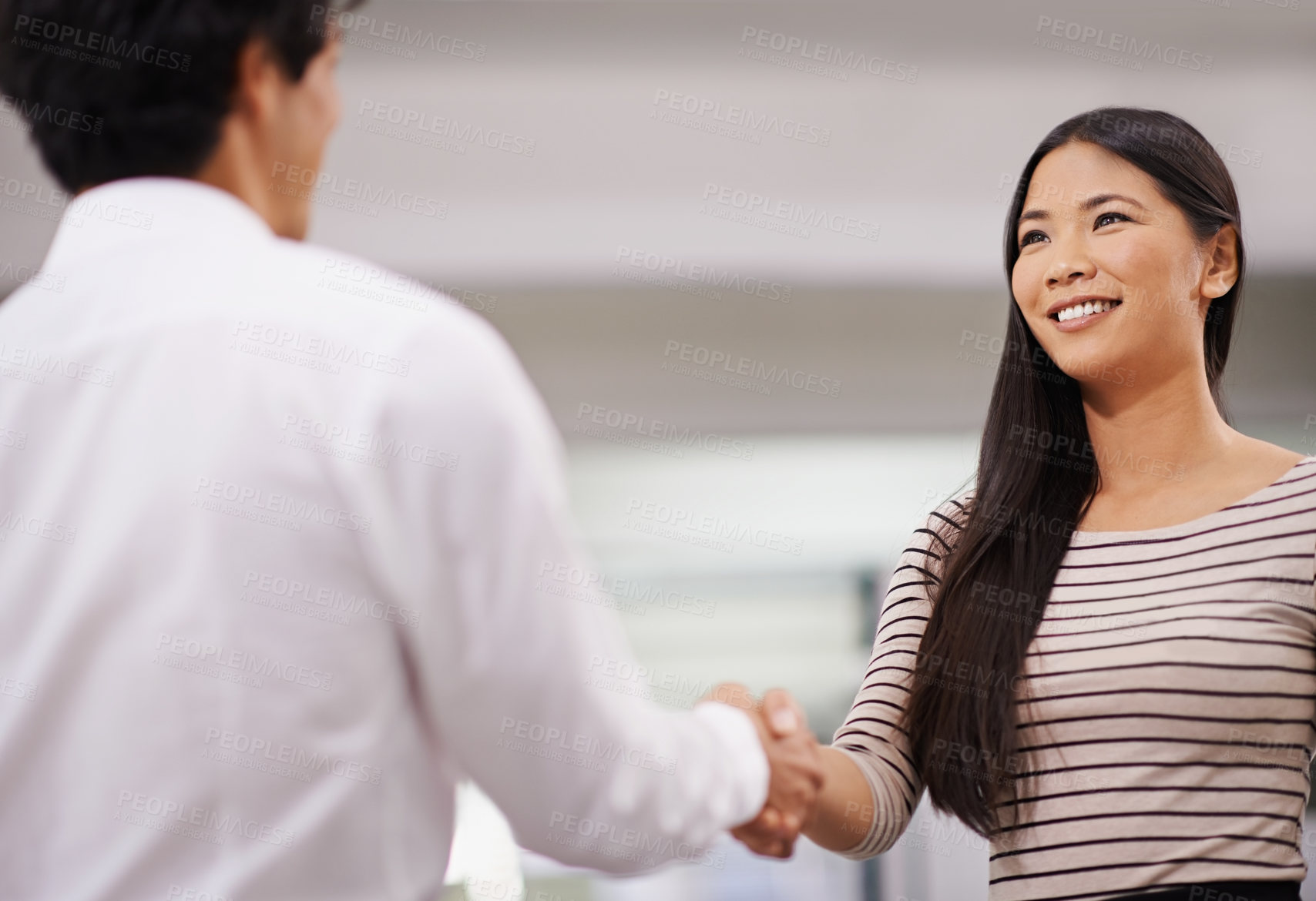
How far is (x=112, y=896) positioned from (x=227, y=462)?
0.95 ft

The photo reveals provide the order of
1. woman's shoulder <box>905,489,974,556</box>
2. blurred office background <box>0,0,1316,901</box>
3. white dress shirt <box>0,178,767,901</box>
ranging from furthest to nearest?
blurred office background <box>0,0,1316,901</box> → woman's shoulder <box>905,489,974,556</box> → white dress shirt <box>0,178,767,901</box>

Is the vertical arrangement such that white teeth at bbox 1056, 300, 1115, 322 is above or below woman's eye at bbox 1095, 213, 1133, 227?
below

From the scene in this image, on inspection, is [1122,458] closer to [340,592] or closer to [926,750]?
[926,750]

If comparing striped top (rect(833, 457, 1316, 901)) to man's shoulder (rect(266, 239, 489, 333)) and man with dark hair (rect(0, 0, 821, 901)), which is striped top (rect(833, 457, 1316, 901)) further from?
man's shoulder (rect(266, 239, 489, 333))

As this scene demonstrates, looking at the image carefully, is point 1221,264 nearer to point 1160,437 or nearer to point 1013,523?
point 1160,437

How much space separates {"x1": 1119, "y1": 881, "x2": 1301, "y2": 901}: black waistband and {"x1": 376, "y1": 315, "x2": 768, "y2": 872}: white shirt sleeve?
629mm

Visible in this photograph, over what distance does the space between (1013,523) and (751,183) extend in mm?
2475

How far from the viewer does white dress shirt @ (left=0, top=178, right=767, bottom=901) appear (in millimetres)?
771

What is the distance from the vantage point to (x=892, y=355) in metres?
4.14

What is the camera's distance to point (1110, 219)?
5.09ft

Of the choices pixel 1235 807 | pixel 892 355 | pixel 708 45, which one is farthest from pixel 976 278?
pixel 1235 807

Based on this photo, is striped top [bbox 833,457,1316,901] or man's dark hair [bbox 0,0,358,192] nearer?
man's dark hair [bbox 0,0,358,192]

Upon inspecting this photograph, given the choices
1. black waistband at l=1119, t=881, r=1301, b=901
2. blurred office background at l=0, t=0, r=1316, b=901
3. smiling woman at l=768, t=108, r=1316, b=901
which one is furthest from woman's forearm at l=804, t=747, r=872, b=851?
blurred office background at l=0, t=0, r=1316, b=901

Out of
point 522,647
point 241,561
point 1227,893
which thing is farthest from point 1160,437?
point 241,561
